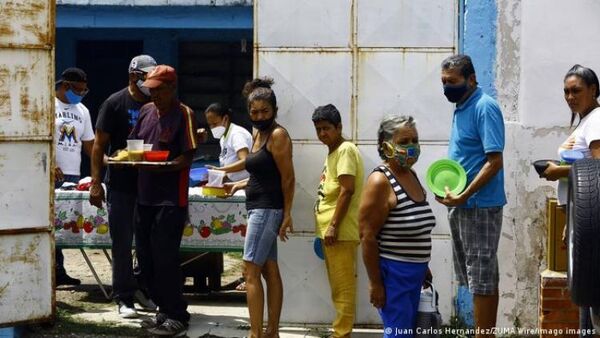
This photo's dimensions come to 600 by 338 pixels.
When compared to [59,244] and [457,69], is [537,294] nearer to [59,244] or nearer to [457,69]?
[457,69]

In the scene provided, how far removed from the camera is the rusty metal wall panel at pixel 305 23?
8.30 m

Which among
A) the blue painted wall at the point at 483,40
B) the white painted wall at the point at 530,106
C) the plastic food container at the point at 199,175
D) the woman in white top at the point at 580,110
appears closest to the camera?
the woman in white top at the point at 580,110

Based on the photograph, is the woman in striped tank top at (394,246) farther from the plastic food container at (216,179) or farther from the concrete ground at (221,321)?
the plastic food container at (216,179)

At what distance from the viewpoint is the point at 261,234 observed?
7.75 meters

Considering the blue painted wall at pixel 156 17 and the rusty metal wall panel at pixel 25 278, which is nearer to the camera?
the rusty metal wall panel at pixel 25 278

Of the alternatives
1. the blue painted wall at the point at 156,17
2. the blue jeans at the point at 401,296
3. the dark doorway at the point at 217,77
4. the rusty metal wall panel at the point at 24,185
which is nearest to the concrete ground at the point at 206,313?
the rusty metal wall panel at the point at 24,185

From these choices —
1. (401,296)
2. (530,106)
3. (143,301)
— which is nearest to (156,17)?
(143,301)

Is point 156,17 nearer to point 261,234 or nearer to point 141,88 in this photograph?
point 141,88

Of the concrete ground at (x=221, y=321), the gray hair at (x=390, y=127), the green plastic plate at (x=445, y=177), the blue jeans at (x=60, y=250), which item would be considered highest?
the gray hair at (x=390, y=127)

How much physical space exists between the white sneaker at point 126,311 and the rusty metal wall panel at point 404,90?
2356 mm

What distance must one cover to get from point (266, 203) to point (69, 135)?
2949mm

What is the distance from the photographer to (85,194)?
9344 millimetres

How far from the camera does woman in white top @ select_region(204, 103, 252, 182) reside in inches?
382

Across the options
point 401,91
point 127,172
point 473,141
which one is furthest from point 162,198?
point 473,141
